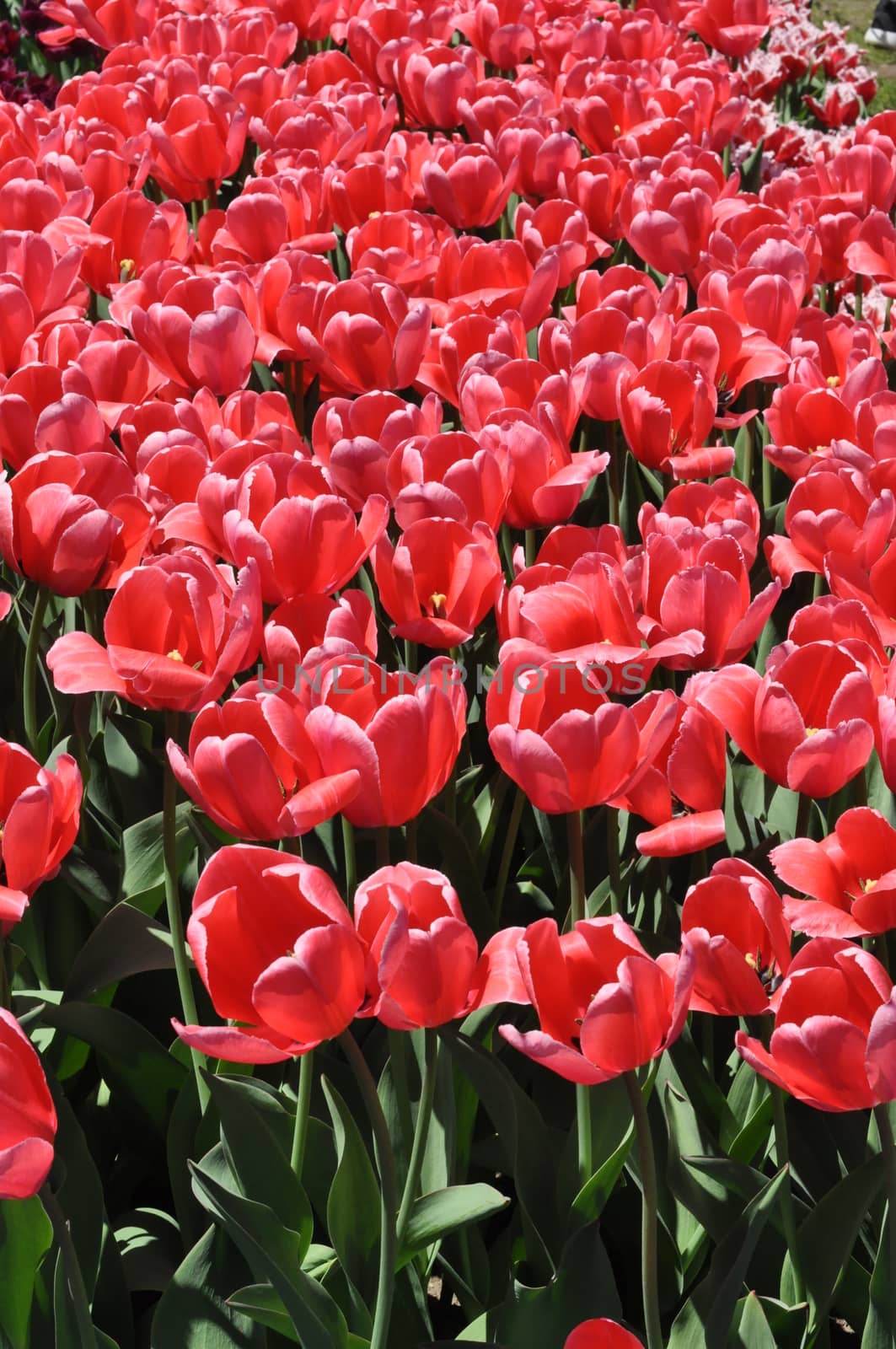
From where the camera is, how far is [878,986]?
0.91 metres

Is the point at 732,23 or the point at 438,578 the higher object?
the point at 732,23

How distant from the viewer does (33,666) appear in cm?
153

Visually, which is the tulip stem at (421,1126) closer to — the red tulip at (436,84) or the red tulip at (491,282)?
the red tulip at (491,282)

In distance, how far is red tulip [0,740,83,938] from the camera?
3.38ft

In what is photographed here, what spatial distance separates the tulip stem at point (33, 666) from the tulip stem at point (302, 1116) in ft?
1.84

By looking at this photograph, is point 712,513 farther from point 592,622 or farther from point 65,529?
point 65,529

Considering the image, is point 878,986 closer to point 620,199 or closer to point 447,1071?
point 447,1071

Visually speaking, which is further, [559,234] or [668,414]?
[559,234]

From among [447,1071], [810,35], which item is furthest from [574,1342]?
[810,35]

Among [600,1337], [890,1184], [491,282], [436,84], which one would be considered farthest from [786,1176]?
[436,84]

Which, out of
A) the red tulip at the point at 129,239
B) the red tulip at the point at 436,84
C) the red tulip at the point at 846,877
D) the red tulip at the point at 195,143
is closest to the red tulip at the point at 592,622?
the red tulip at the point at 846,877

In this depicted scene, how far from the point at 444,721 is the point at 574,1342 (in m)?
0.46

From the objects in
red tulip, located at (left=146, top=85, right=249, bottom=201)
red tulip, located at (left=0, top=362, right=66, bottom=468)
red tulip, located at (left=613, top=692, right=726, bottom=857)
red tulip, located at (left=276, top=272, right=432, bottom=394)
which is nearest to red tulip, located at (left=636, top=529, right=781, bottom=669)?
red tulip, located at (left=613, top=692, right=726, bottom=857)

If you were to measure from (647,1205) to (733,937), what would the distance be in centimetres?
20
